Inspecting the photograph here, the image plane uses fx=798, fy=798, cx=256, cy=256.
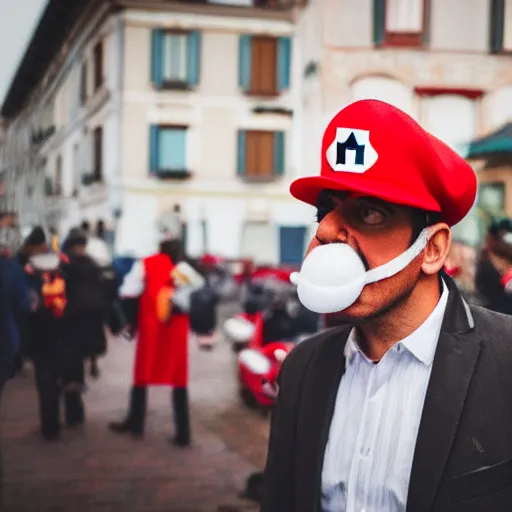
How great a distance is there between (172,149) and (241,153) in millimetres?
1321

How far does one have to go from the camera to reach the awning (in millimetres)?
9547

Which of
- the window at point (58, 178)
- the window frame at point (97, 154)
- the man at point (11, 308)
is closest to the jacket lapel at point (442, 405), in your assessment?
the man at point (11, 308)

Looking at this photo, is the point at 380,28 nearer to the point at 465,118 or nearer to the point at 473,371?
the point at 465,118

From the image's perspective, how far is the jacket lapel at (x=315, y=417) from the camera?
147cm

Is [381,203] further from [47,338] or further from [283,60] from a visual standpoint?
[283,60]

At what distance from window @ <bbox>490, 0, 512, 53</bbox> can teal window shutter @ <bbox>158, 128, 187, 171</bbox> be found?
5865mm

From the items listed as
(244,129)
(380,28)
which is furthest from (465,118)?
(244,129)

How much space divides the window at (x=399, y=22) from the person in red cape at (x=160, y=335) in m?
7.57

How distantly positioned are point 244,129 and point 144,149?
2031mm

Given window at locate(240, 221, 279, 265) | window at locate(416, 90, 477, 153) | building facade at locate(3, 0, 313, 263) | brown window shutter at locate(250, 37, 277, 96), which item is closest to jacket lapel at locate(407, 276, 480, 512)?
window at locate(416, 90, 477, 153)

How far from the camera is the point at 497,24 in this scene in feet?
38.1

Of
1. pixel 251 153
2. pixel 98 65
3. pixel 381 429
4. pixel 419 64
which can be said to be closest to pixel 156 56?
pixel 98 65

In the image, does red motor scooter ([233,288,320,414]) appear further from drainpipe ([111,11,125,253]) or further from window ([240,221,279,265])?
drainpipe ([111,11,125,253])

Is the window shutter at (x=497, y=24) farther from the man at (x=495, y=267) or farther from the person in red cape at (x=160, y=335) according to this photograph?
the person in red cape at (x=160, y=335)
